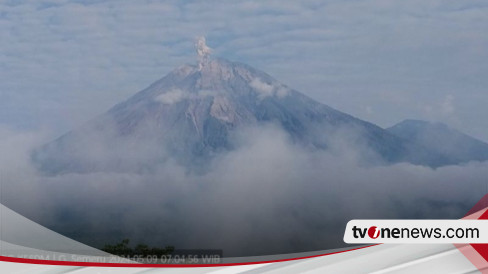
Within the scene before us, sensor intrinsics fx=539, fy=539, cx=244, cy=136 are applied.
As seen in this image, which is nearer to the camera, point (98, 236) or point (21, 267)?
point (21, 267)

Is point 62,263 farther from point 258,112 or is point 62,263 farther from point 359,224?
point 258,112

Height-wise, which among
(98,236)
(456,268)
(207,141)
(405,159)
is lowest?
(456,268)

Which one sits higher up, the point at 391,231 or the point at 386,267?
the point at 391,231

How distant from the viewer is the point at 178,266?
302cm

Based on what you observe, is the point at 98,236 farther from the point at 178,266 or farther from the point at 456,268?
the point at 456,268

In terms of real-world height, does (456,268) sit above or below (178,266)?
below

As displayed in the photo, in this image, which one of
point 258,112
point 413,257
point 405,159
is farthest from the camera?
point 258,112

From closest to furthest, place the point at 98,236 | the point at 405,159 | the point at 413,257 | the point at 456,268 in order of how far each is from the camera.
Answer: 1. the point at 456,268
2. the point at 413,257
3. the point at 98,236
4. the point at 405,159

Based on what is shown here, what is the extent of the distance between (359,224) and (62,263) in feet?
5.55

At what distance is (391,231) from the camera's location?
9.96 feet

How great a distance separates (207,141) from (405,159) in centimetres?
488

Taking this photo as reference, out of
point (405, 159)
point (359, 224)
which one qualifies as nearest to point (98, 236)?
point (359, 224)

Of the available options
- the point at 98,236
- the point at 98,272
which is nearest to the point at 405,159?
the point at 98,236

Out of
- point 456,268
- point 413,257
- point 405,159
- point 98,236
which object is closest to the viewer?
point 456,268
